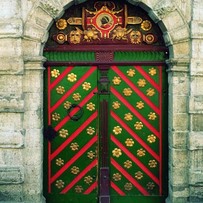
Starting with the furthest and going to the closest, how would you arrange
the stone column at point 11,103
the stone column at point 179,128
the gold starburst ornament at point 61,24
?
the gold starburst ornament at point 61,24
the stone column at point 179,128
the stone column at point 11,103

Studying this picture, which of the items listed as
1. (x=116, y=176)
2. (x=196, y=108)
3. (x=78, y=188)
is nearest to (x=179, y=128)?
(x=196, y=108)

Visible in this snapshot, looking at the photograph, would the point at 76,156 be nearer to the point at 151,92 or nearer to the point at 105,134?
the point at 105,134

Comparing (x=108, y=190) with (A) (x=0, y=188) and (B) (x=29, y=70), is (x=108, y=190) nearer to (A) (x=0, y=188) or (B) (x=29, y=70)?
(A) (x=0, y=188)

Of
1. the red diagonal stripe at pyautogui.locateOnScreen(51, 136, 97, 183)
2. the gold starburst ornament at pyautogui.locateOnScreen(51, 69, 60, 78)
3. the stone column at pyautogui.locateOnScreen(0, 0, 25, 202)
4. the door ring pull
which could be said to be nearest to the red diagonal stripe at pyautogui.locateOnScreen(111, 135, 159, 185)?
the red diagonal stripe at pyautogui.locateOnScreen(51, 136, 97, 183)

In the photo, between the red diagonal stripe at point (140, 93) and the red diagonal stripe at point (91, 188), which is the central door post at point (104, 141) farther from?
the red diagonal stripe at point (140, 93)

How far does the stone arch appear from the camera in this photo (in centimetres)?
529

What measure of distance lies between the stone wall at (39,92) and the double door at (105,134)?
341mm

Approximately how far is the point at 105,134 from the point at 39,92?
1092 millimetres

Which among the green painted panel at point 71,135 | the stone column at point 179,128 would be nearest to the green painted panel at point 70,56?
the green painted panel at point 71,135

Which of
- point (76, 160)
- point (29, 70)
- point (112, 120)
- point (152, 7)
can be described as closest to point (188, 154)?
point (112, 120)

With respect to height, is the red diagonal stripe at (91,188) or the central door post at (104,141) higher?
the central door post at (104,141)

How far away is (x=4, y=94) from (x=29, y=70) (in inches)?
16.9

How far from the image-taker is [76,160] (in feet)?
19.2

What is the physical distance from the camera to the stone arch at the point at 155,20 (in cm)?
529
